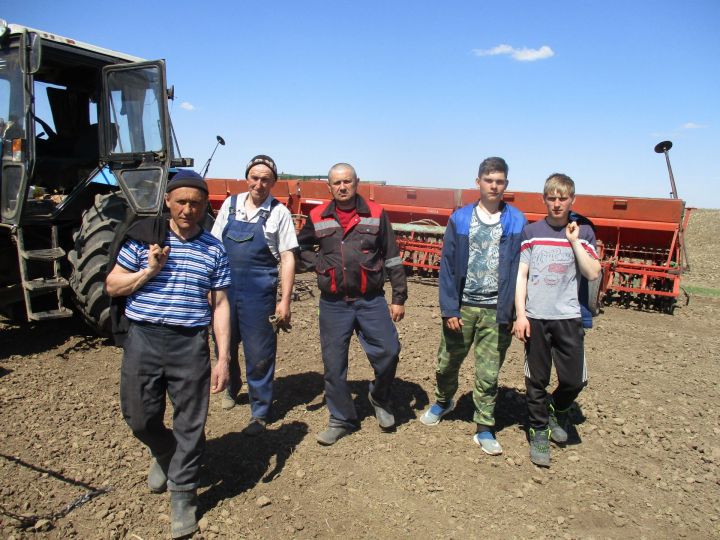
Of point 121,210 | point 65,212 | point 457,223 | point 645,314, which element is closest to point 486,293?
point 457,223

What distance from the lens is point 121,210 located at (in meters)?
4.76

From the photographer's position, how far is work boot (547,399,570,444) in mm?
3486

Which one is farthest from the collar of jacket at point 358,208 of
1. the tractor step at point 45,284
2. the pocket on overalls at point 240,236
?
the tractor step at point 45,284

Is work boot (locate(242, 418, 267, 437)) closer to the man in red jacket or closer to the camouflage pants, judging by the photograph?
the man in red jacket

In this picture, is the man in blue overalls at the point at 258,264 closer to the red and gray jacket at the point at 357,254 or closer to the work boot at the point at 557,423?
the red and gray jacket at the point at 357,254

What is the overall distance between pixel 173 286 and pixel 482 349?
6.14ft

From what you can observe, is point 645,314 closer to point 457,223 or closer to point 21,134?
point 457,223

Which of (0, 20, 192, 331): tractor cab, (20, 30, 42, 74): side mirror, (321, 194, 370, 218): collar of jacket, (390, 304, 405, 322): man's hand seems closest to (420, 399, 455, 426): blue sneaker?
(390, 304, 405, 322): man's hand

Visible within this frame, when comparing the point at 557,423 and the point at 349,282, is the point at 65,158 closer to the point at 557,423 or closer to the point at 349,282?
the point at 349,282

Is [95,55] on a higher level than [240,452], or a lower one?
higher

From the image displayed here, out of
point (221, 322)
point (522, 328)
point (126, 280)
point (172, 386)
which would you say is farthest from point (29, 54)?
point (522, 328)

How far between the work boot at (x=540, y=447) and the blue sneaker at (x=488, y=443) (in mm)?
202

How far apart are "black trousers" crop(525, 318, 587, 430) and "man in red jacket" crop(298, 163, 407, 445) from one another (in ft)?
2.71

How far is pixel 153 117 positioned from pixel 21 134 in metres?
1.10
